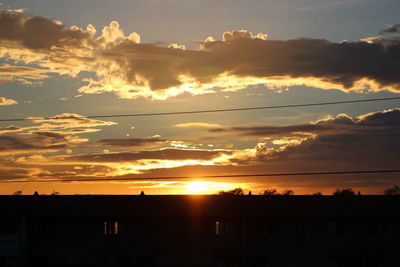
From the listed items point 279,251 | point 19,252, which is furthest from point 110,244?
point 279,251

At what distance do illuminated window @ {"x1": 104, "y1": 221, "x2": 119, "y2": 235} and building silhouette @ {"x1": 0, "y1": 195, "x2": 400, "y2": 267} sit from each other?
0.08 meters

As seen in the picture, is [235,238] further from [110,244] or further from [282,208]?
[110,244]

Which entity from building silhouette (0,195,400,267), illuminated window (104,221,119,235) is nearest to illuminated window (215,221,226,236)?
building silhouette (0,195,400,267)

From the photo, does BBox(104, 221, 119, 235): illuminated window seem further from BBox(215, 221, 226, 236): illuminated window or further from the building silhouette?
BBox(215, 221, 226, 236): illuminated window

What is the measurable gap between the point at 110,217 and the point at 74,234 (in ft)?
10.6

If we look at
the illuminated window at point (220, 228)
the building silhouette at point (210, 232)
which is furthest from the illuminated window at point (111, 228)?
the illuminated window at point (220, 228)

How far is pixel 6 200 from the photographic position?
5097cm

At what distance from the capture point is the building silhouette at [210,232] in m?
47.0

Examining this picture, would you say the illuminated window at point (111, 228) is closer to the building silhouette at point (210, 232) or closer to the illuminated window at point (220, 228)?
the building silhouette at point (210, 232)

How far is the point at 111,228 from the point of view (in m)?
48.5

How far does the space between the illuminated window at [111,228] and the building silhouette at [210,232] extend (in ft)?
0.26

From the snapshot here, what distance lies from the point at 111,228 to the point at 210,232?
25.4 ft

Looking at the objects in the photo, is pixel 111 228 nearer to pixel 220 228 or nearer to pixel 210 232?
pixel 210 232

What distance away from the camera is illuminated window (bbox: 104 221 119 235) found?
159 feet
